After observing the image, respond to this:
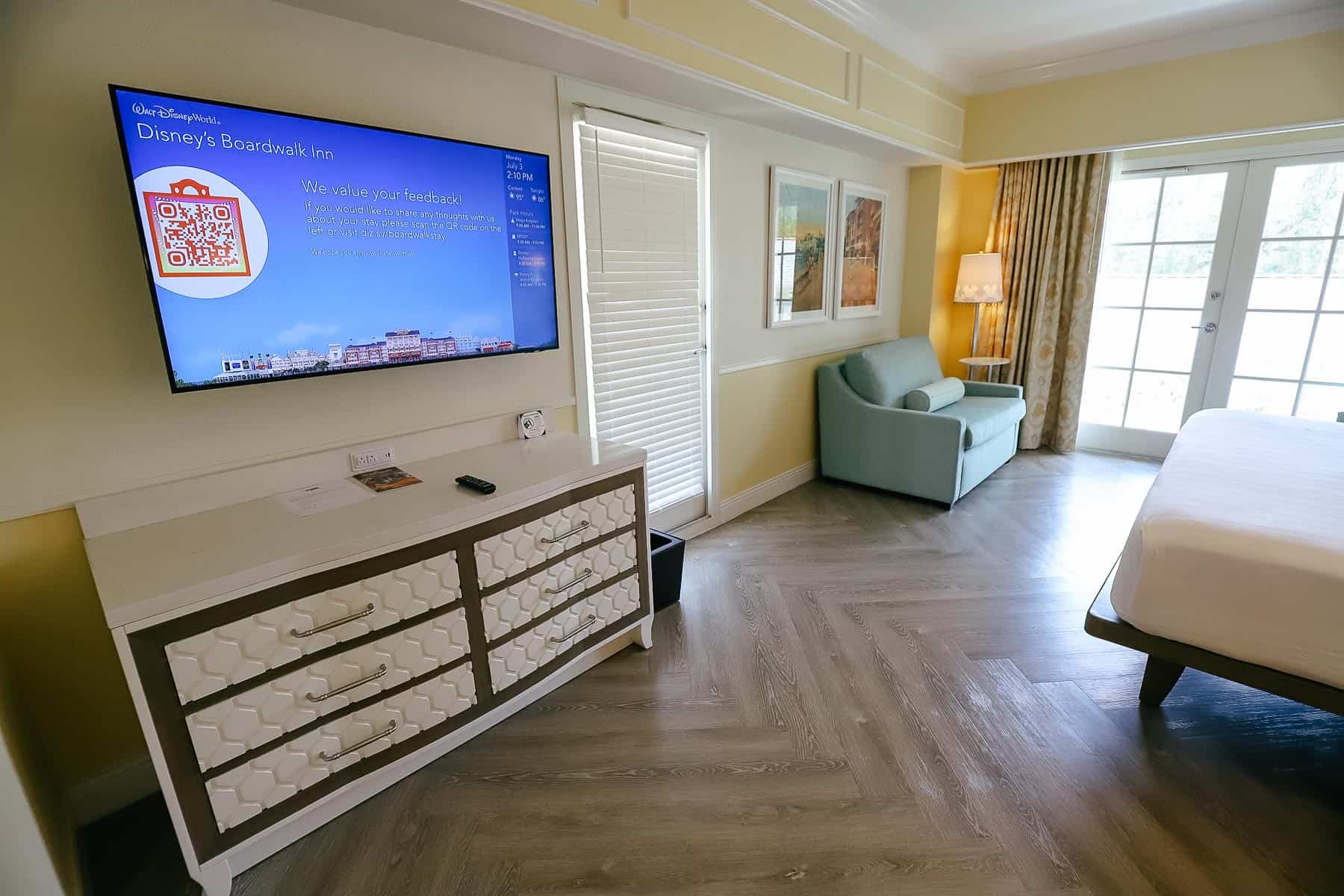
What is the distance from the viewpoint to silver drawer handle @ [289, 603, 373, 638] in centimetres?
142

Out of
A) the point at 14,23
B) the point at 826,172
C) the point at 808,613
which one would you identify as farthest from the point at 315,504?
the point at 826,172

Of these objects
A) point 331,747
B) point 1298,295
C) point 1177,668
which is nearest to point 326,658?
point 331,747

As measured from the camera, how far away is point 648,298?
9.21 feet

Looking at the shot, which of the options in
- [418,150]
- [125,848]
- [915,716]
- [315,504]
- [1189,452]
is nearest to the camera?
[125,848]

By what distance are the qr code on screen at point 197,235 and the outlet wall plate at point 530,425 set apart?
977 millimetres

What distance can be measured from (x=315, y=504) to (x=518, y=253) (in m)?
1.03

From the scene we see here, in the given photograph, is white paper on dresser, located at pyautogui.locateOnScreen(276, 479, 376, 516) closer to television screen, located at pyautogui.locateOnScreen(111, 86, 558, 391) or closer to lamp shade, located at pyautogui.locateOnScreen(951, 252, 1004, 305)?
television screen, located at pyautogui.locateOnScreen(111, 86, 558, 391)

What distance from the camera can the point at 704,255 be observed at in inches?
120

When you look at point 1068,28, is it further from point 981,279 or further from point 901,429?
point 901,429

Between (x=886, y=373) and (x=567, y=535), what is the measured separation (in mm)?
2699

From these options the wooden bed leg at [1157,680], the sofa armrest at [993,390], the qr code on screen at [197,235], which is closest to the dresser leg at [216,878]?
the qr code on screen at [197,235]

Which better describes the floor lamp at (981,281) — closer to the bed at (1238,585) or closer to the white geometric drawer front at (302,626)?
the bed at (1238,585)

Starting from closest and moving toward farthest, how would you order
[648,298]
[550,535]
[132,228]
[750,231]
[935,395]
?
[132,228] → [550,535] → [648,298] → [750,231] → [935,395]

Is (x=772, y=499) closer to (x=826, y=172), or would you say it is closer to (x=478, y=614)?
(x=826, y=172)
